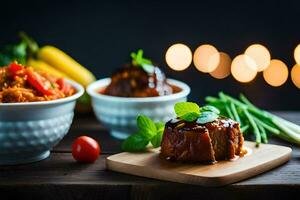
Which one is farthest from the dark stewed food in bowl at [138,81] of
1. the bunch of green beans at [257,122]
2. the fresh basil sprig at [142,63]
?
the bunch of green beans at [257,122]

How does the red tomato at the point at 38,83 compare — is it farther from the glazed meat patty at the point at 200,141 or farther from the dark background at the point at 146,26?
the dark background at the point at 146,26

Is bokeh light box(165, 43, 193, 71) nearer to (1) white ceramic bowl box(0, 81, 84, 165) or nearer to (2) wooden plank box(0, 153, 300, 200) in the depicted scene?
(1) white ceramic bowl box(0, 81, 84, 165)

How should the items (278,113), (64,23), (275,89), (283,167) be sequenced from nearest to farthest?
(283,167), (278,113), (64,23), (275,89)

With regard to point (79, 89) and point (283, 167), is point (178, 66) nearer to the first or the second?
point (79, 89)

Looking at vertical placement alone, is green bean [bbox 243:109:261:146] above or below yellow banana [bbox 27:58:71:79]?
below

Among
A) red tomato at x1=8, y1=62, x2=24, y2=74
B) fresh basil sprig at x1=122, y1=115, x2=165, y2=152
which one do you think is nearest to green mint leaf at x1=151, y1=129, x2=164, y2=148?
fresh basil sprig at x1=122, y1=115, x2=165, y2=152

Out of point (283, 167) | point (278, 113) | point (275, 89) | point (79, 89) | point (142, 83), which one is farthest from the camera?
point (275, 89)

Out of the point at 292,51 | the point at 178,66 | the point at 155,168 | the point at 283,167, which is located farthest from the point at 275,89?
the point at 155,168
